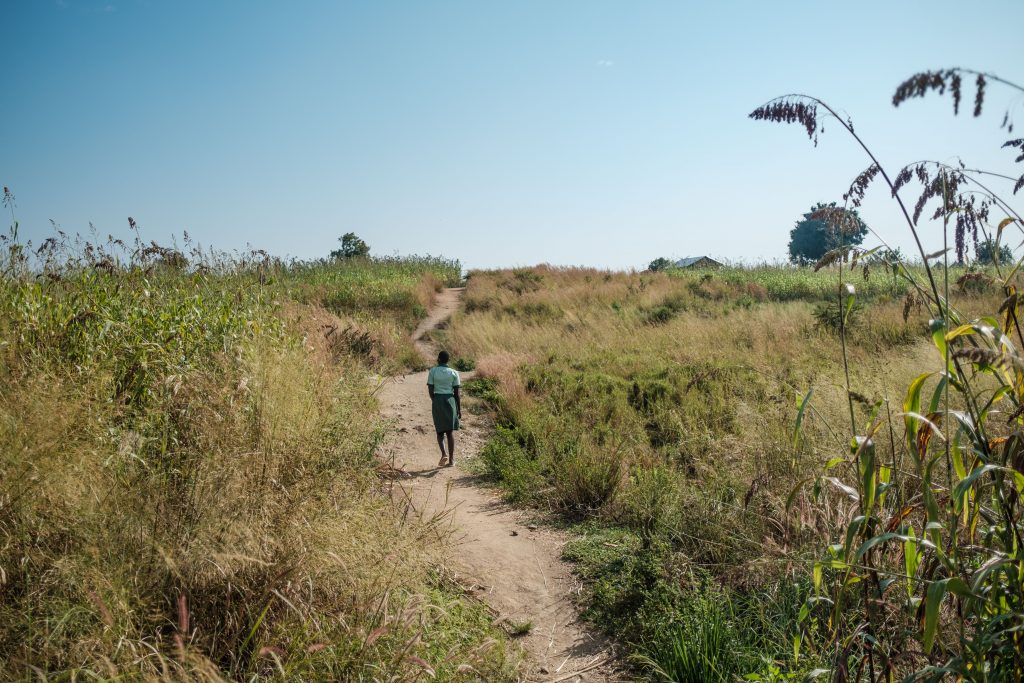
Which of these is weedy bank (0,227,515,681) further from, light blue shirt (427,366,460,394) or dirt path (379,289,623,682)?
light blue shirt (427,366,460,394)

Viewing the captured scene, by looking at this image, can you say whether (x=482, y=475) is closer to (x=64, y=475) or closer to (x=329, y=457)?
(x=329, y=457)

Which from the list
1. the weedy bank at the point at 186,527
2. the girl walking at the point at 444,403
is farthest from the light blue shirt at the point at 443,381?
the weedy bank at the point at 186,527

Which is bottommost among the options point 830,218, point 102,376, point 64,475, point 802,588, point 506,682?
point 506,682

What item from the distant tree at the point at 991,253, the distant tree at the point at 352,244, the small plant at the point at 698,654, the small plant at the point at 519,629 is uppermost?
the distant tree at the point at 352,244

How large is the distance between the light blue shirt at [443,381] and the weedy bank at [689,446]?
3.55ft

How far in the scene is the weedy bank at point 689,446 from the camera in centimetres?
412

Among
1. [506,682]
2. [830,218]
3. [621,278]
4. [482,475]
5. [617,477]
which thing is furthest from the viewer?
[621,278]

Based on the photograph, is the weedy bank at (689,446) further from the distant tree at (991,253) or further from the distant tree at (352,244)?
the distant tree at (352,244)

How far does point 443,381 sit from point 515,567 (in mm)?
3952

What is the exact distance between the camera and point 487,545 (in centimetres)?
595

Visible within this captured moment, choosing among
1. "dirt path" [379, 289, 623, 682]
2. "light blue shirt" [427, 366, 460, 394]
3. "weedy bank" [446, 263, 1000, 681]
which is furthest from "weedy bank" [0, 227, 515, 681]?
"light blue shirt" [427, 366, 460, 394]

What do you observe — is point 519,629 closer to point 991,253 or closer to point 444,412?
point 991,253

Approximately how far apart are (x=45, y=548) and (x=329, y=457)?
2.08m

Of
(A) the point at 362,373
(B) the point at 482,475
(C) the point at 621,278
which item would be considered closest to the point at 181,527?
(B) the point at 482,475
